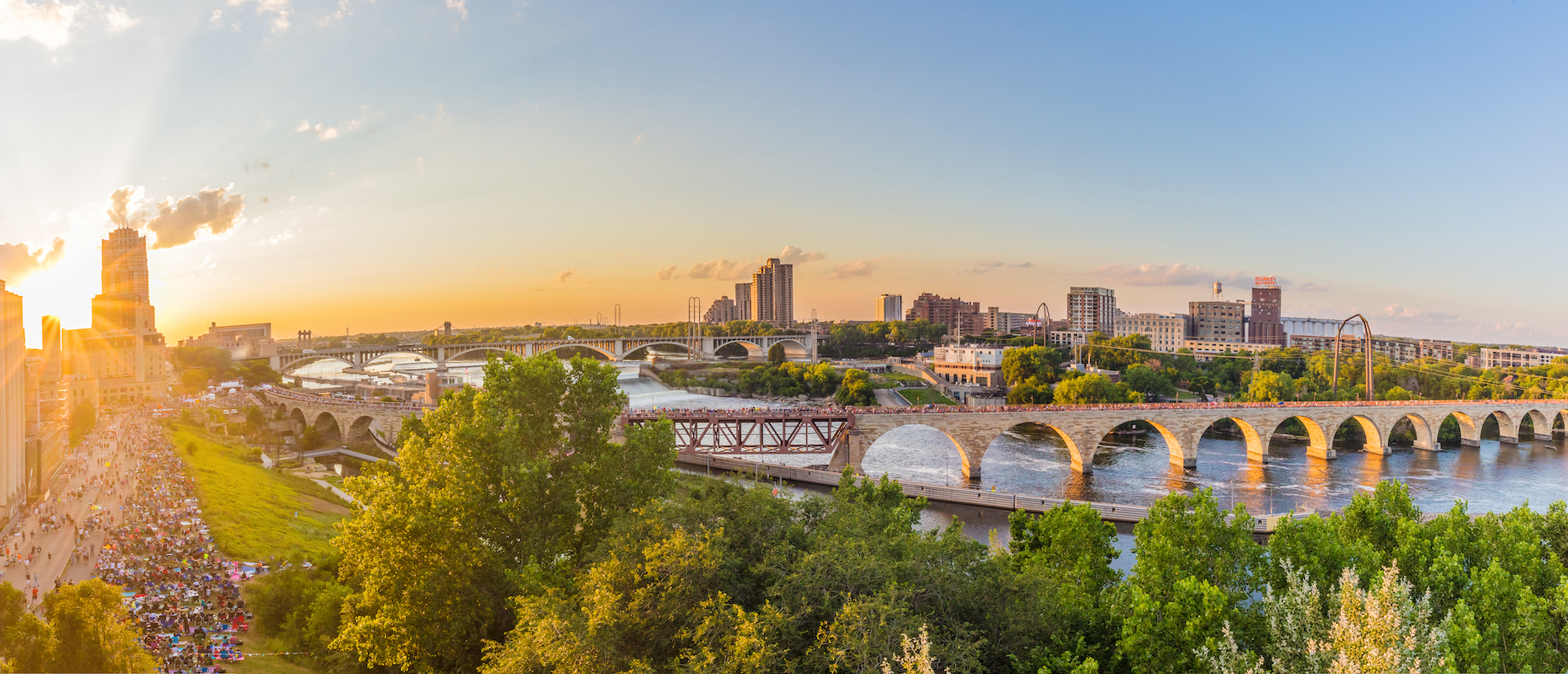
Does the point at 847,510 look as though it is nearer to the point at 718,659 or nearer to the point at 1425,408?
the point at 718,659

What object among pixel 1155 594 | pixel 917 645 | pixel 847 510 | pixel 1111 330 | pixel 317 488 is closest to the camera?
pixel 917 645

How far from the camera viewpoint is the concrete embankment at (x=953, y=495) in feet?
99.9

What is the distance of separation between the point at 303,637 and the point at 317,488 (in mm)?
24402

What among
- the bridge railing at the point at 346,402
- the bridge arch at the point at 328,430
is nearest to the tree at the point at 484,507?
the bridge railing at the point at 346,402

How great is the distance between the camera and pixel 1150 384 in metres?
65.9

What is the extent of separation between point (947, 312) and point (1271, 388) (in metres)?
101

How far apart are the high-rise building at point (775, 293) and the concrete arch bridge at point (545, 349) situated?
53.8 m

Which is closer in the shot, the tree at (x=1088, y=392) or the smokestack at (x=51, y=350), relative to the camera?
the smokestack at (x=51, y=350)

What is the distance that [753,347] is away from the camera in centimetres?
11456

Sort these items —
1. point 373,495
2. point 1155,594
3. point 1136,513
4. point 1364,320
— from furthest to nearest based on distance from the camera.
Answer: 1. point 1364,320
2. point 1136,513
3. point 373,495
4. point 1155,594

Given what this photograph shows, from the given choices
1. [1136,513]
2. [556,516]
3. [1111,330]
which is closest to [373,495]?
[556,516]

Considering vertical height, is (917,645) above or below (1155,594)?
above

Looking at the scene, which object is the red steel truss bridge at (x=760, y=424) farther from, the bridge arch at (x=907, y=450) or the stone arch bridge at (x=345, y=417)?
the stone arch bridge at (x=345, y=417)

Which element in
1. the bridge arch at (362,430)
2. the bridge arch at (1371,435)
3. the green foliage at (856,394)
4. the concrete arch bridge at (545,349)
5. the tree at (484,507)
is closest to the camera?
the tree at (484,507)
